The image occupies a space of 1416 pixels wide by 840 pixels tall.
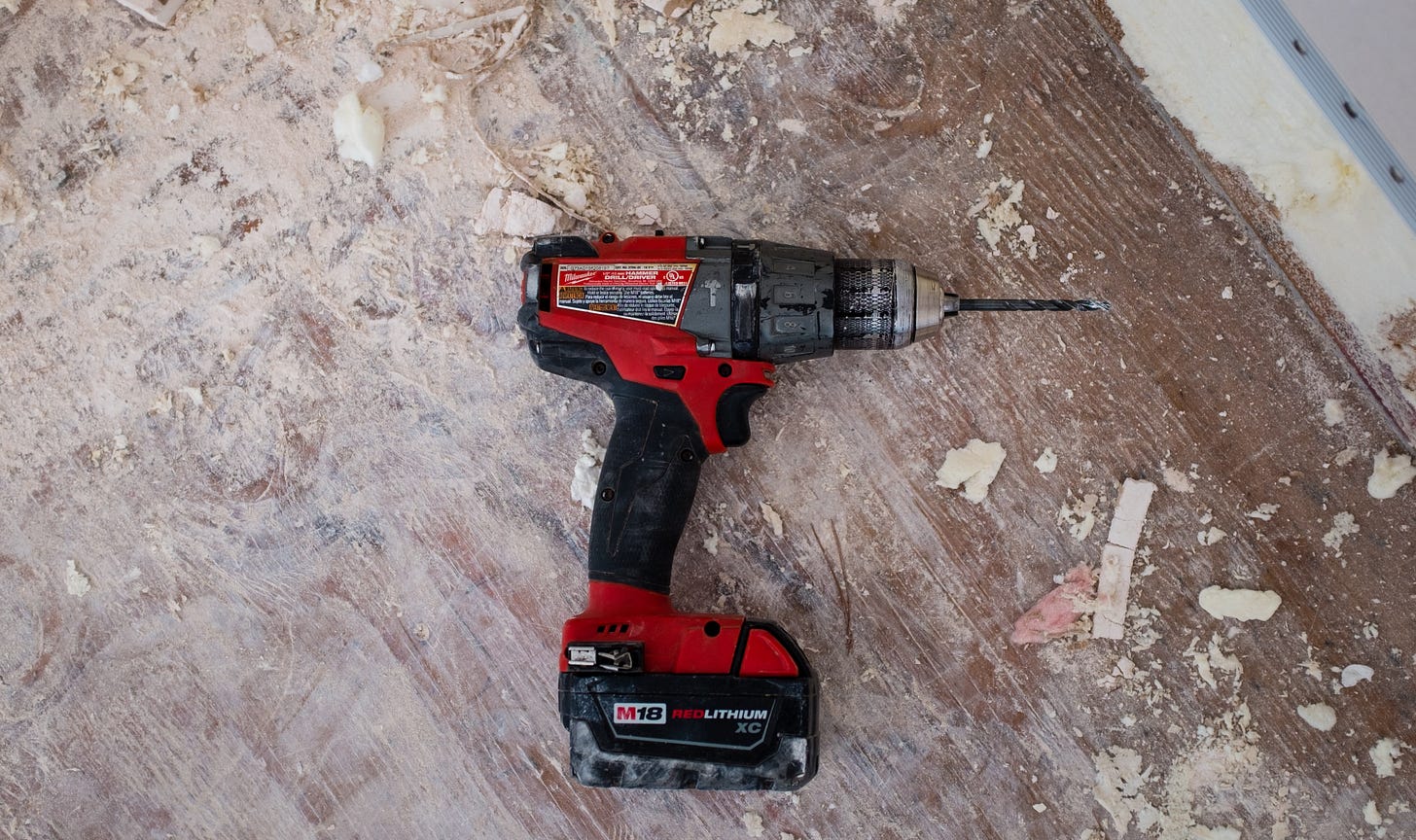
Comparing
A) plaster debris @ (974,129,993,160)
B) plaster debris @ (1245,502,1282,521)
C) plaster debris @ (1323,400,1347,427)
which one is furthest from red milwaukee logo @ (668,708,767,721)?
plaster debris @ (1323,400,1347,427)

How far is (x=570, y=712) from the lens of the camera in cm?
160

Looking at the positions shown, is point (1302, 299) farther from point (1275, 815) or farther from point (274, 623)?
point (274, 623)

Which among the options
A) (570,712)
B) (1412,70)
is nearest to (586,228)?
(570,712)

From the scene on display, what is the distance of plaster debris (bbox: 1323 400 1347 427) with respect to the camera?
1775mm

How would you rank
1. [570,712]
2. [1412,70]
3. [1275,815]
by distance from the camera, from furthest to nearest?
[1275,815], [570,712], [1412,70]

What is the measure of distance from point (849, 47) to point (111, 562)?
2055 mm

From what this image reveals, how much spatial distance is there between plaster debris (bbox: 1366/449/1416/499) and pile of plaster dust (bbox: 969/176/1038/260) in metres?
0.86

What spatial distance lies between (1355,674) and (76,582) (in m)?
2.86

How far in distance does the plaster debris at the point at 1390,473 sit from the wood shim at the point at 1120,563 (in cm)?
47

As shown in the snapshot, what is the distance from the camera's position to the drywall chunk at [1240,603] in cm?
177

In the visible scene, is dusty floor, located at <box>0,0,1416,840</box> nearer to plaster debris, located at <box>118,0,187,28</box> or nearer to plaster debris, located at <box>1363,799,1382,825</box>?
plaster debris, located at <box>118,0,187,28</box>

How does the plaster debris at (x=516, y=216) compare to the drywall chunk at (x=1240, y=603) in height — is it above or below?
above

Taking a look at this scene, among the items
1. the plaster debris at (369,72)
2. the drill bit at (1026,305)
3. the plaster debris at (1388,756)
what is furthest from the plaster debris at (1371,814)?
the plaster debris at (369,72)

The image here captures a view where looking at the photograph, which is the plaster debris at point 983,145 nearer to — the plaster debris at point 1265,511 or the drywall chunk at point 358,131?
the plaster debris at point 1265,511
